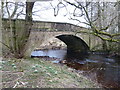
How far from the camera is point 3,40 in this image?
6891 millimetres

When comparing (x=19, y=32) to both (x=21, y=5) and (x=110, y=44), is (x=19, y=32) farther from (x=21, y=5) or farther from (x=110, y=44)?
(x=110, y=44)

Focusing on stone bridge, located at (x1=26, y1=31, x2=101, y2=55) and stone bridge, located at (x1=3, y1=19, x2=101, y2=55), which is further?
stone bridge, located at (x1=26, y1=31, x2=101, y2=55)

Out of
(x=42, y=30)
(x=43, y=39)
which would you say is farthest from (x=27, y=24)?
(x=43, y=39)

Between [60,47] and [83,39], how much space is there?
5.15 metres

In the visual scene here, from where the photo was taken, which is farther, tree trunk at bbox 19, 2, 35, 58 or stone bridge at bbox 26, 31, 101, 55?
stone bridge at bbox 26, 31, 101, 55

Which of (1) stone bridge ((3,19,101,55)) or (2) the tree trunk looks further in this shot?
(1) stone bridge ((3,19,101,55))

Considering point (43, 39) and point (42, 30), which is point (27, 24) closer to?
point (42, 30)

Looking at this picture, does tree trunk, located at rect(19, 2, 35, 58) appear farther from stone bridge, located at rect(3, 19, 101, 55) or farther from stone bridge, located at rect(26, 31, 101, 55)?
stone bridge, located at rect(26, 31, 101, 55)

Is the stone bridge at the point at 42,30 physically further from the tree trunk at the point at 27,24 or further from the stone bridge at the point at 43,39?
the tree trunk at the point at 27,24

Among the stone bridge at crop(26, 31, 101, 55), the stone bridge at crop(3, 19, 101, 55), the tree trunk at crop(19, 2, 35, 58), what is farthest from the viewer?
the stone bridge at crop(26, 31, 101, 55)

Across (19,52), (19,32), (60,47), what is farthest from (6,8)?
(60,47)

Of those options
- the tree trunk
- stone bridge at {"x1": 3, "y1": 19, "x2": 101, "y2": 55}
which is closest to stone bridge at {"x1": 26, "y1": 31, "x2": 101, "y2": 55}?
stone bridge at {"x1": 3, "y1": 19, "x2": 101, "y2": 55}

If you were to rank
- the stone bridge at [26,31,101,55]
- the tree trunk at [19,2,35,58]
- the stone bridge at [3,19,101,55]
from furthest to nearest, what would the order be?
the stone bridge at [26,31,101,55] → the stone bridge at [3,19,101,55] → the tree trunk at [19,2,35,58]

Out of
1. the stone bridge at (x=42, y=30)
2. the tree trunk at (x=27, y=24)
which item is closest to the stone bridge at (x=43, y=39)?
the stone bridge at (x=42, y=30)
